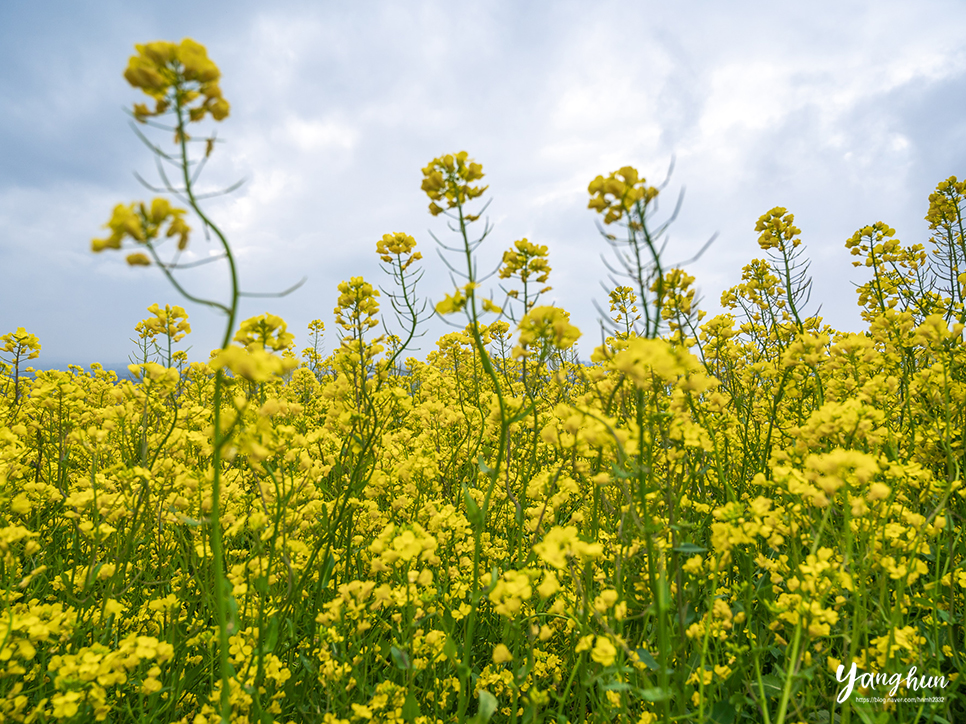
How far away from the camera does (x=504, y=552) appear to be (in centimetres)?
278

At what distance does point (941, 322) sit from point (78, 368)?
28.4ft

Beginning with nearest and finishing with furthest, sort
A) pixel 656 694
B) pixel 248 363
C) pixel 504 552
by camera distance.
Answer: pixel 248 363 → pixel 656 694 → pixel 504 552

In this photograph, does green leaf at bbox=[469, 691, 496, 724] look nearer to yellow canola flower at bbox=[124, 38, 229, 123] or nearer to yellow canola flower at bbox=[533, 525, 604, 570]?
yellow canola flower at bbox=[533, 525, 604, 570]

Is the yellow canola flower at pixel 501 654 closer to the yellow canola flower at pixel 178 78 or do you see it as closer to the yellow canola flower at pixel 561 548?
the yellow canola flower at pixel 561 548

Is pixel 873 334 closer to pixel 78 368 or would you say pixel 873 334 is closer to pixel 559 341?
pixel 559 341

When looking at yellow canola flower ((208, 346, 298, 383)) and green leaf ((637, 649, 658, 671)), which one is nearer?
yellow canola flower ((208, 346, 298, 383))

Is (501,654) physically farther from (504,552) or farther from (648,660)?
(504,552)

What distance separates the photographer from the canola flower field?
4.71 feet

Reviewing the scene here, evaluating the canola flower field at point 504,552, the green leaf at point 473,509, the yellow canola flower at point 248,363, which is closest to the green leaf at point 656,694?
the canola flower field at point 504,552

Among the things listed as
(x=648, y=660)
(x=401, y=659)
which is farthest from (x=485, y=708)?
(x=648, y=660)

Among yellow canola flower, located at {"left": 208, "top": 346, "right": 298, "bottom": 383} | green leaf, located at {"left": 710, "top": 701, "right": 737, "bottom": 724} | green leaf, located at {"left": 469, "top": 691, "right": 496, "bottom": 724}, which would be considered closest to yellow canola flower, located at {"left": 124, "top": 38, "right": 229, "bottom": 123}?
yellow canola flower, located at {"left": 208, "top": 346, "right": 298, "bottom": 383}

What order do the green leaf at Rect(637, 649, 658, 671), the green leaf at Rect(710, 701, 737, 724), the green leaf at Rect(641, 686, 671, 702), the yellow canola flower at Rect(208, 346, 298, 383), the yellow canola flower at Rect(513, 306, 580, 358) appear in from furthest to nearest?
the green leaf at Rect(710, 701, 737, 724), the yellow canola flower at Rect(513, 306, 580, 358), the green leaf at Rect(637, 649, 658, 671), the green leaf at Rect(641, 686, 671, 702), the yellow canola flower at Rect(208, 346, 298, 383)

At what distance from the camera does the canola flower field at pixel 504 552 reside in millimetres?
1437

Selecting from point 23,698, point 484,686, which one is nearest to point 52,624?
point 23,698
